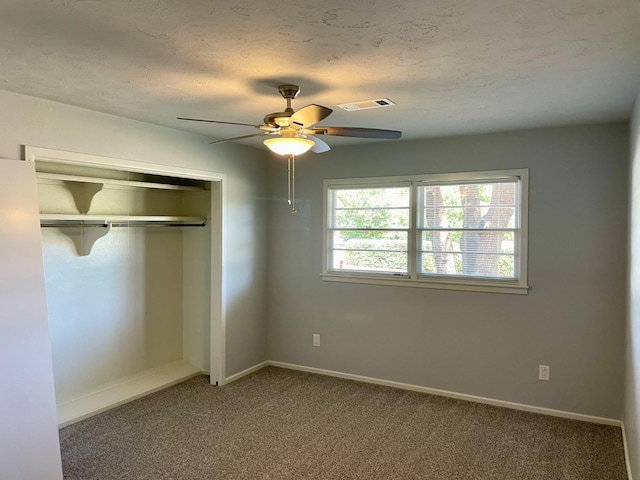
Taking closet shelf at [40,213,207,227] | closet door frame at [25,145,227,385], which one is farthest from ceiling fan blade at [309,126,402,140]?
closet shelf at [40,213,207,227]

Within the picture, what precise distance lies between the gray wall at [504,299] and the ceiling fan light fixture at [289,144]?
204cm

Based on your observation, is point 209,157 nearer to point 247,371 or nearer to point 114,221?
point 114,221

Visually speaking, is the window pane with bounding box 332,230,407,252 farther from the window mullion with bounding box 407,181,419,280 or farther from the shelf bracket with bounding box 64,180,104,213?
the shelf bracket with bounding box 64,180,104,213

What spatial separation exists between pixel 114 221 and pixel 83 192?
0.36m

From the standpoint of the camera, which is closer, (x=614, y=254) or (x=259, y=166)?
(x=614, y=254)

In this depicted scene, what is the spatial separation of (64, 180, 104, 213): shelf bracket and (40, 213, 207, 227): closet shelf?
5.9 inches

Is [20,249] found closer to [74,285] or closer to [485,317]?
[74,285]

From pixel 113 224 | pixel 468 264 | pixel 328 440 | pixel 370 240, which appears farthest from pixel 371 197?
pixel 113 224

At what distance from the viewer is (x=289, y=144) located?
2.64 metres

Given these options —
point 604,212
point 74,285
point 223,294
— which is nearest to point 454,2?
point 604,212

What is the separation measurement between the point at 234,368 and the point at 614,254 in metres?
3.57

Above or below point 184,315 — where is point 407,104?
above

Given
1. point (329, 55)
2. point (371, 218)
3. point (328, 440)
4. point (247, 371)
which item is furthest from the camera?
point (247, 371)

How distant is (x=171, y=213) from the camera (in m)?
5.07
